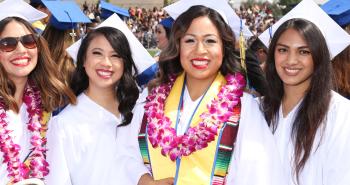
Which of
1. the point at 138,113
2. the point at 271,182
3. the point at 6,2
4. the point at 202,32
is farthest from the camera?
the point at 6,2

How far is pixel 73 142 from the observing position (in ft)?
11.6

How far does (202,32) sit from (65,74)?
1801 millimetres

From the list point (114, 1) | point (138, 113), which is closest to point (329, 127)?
point (138, 113)

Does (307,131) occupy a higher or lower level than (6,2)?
lower

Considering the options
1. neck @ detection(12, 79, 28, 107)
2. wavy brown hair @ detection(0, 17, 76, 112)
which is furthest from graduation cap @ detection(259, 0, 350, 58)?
neck @ detection(12, 79, 28, 107)

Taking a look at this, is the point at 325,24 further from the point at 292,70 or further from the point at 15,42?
the point at 15,42

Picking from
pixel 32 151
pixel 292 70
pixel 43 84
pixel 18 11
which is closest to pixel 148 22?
pixel 18 11

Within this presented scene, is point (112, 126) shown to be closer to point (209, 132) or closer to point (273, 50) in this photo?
point (209, 132)

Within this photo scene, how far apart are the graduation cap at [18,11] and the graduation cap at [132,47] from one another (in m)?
0.41

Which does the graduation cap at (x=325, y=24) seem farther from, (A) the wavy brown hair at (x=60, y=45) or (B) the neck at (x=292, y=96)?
(A) the wavy brown hair at (x=60, y=45)

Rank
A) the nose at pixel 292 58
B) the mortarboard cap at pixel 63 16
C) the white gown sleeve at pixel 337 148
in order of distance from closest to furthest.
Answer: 1. the white gown sleeve at pixel 337 148
2. the nose at pixel 292 58
3. the mortarboard cap at pixel 63 16

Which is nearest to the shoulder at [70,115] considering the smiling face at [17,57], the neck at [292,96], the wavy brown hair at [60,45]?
the smiling face at [17,57]

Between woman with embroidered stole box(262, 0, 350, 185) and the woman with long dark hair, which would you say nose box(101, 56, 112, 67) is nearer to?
the woman with long dark hair

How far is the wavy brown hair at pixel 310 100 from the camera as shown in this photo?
120 inches
